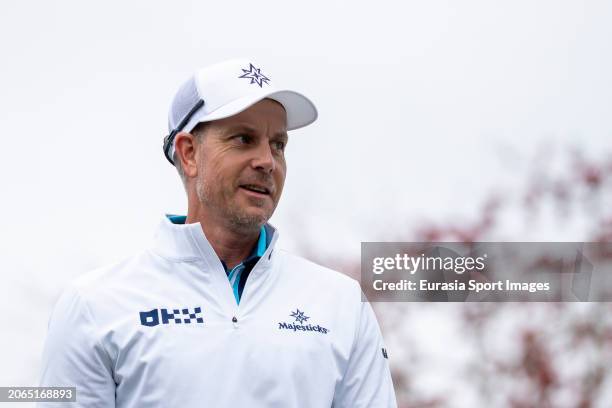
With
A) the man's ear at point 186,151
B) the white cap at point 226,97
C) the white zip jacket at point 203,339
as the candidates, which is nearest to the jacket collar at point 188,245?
the white zip jacket at point 203,339

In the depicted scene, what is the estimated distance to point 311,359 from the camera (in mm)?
2385

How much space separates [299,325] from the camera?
2436 millimetres

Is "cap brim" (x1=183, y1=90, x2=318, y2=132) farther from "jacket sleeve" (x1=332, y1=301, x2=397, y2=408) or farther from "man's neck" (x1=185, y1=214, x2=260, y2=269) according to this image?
"jacket sleeve" (x1=332, y1=301, x2=397, y2=408)

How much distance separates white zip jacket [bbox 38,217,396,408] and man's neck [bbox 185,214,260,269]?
48 millimetres

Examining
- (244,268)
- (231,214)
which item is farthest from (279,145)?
(244,268)

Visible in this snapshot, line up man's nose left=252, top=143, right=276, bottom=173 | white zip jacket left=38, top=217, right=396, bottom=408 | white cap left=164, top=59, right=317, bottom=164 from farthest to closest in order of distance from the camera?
white cap left=164, top=59, right=317, bottom=164 < man's nose left=252, top=143, right=276, bottom=173 < white zip jacket left=38, top=217, right=396, bottom=408

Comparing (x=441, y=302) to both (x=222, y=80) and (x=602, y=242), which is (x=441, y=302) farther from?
(x=222, y=80)

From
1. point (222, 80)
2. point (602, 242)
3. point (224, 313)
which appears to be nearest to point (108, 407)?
point (224, 313)

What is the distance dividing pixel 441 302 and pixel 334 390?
4524mm

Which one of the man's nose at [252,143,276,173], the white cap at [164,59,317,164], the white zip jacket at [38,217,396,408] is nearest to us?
the white zip jacket at [38,217,396,408]

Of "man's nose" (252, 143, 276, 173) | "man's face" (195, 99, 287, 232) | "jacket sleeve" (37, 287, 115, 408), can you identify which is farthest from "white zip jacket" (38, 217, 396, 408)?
"man's nose" (252, 143, 276, 173)

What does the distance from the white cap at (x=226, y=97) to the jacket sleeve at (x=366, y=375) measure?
22.6 inches

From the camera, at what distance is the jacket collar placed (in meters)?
2.50

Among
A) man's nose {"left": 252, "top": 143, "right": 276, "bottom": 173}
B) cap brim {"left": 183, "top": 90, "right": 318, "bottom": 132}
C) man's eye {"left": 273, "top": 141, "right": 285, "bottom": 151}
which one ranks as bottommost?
man's nose {"left": 252, "top": 143, "right": 276, "bottom": 173}
